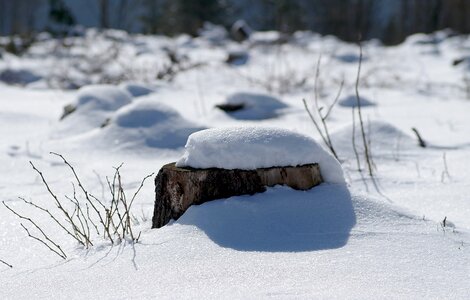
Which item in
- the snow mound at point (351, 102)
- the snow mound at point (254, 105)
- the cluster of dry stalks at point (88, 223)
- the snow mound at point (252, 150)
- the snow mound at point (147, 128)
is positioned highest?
the snow mound at point (252, 150)

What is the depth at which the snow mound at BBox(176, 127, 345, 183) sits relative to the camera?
201 centimetres

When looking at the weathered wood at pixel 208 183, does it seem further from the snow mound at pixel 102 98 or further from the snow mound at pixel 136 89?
the snow mound at pixel 136 89

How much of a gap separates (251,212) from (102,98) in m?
3.31

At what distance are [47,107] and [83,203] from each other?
3.49 m

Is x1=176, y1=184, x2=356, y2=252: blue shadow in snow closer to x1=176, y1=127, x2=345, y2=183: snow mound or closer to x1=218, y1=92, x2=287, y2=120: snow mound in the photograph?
x1=176, y1=127, x2=345, y2=183: snow mound

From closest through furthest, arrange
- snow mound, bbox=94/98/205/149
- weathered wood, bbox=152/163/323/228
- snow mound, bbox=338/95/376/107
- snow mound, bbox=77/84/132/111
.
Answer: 1. weathered wood, bbox=152/163/323/228
2. snow mound, bbox=94/98/205/149
3. snow mound, bbox=77/84/132/111
4. snow mound, bbox=338/95/376/107

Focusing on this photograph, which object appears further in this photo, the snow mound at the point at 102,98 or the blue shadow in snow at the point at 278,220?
the snow mound at the point at 102,98

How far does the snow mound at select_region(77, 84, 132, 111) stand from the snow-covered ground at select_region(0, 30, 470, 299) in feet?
0.05

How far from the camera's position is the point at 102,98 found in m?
4.98

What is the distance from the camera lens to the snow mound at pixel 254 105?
16.6 ft

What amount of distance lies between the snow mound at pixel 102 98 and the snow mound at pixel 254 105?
2.95 ft

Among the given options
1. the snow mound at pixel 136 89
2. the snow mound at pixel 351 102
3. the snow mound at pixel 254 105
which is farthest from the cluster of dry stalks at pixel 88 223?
the snow mound at pixel 136 89

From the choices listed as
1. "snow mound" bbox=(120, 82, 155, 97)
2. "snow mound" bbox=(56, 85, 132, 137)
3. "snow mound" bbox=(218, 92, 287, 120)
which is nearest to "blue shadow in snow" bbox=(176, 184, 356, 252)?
"snow mound" bbox=(56, 85, 132, 137)

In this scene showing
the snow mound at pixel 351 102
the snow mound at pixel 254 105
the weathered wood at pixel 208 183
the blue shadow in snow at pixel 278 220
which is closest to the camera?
the blue shadow in snow at pixel 278 220
